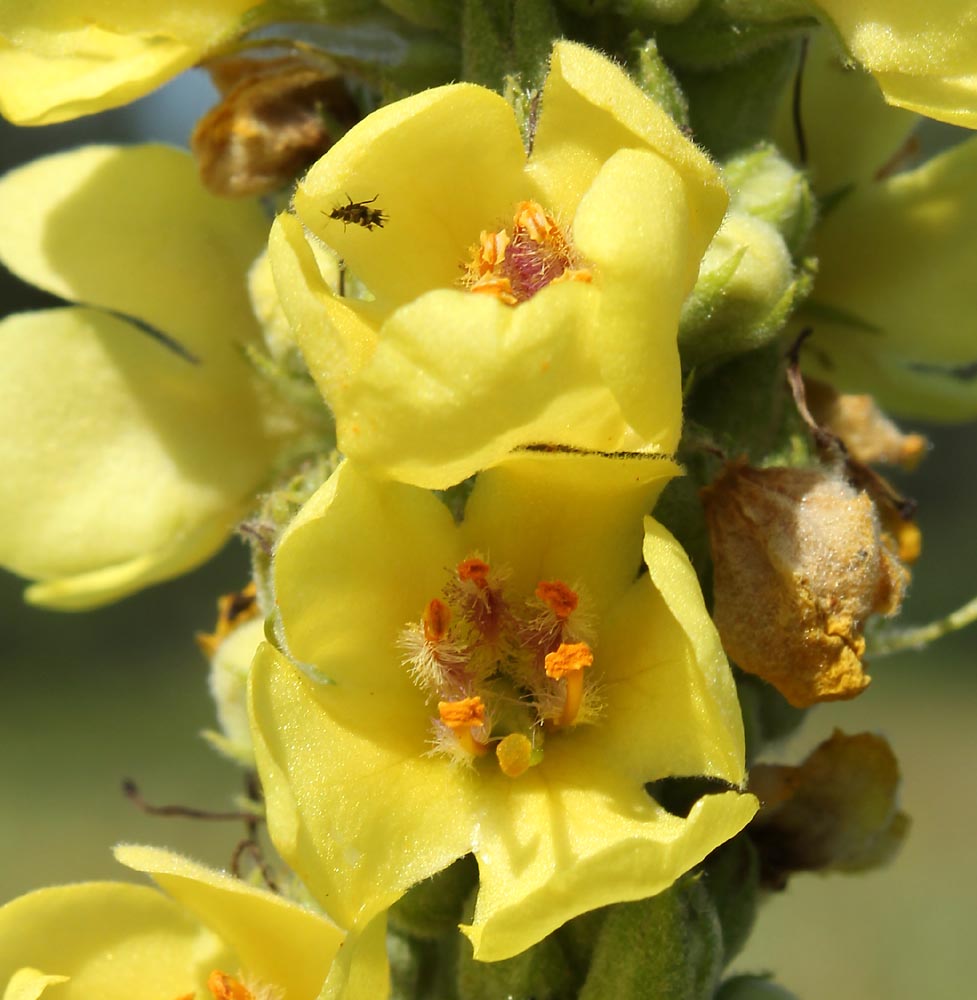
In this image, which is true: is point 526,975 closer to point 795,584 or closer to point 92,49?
point 795,584

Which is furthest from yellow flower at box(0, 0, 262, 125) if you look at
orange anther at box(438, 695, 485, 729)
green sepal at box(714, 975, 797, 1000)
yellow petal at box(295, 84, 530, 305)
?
green sepal at box(714, 975, 797, 1000)

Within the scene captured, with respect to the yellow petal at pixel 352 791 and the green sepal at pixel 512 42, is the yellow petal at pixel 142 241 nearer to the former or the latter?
the green sepal at pixel 512 42

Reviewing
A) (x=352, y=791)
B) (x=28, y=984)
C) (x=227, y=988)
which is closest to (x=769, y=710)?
(x=352, y=791)

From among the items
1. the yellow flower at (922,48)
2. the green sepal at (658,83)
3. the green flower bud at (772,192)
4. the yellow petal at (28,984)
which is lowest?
the yellow petal at (28,984)

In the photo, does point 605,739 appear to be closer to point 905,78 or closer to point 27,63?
point 905,78

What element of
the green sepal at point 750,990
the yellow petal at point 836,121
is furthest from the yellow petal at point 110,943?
the yellow petal at point 836,121

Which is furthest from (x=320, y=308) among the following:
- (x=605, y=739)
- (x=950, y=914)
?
(x=950, y=914)
